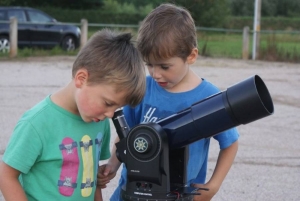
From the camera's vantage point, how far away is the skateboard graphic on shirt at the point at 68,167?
283cm

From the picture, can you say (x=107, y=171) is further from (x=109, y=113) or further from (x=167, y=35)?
(x=167, y=35)

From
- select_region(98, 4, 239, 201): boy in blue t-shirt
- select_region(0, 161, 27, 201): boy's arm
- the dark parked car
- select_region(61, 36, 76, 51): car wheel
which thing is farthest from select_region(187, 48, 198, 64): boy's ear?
select_region(61, 36, 76, 51): car wheel

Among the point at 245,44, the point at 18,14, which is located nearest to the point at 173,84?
the point at 245,44

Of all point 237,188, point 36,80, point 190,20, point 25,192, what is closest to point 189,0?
point 190,20

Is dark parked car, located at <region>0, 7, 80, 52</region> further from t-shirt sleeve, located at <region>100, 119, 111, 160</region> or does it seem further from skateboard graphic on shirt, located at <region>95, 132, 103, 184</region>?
skateboard graphic on shirt, located at <region>95, 132, 103, 184</region>

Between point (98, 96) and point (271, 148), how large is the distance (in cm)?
552

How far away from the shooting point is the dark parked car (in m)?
21.8

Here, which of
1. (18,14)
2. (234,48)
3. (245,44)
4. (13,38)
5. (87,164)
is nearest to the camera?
(87,164)

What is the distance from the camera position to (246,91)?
8.57 feet

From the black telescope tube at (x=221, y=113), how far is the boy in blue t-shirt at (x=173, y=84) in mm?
364

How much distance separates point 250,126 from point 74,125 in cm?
676

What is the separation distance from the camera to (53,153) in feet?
9.20

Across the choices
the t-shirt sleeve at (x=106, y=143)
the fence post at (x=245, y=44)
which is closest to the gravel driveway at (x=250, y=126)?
the t-shirt sleeve at (x=106, y=143)

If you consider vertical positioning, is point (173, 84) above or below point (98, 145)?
above
